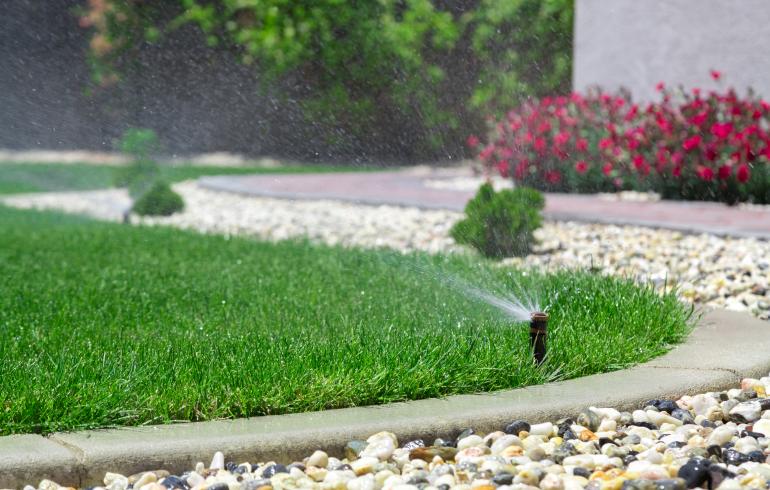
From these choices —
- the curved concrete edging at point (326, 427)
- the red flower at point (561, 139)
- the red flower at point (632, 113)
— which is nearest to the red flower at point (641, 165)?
the red flower at point (632, 113)

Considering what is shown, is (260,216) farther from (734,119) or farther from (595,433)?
(595,433)

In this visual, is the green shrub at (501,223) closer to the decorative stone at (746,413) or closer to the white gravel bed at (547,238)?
the white gravel bed at (547,238)

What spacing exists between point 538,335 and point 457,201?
6.78 metres

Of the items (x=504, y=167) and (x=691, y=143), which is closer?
(x=691, y=143)

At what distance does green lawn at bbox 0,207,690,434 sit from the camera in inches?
115

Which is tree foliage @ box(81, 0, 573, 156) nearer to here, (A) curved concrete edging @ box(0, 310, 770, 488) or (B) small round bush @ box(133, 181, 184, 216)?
(B) small round bush @ box(133, 181, 184, 216)

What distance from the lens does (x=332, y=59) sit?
1858 cm

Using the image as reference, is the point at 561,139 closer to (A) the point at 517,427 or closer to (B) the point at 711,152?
(B) the point at 711,152

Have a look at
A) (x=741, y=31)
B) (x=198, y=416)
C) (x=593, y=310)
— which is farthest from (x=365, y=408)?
(x=741, y=31)

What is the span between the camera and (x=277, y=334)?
12.5ft

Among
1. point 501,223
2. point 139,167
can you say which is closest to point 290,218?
point 139,167

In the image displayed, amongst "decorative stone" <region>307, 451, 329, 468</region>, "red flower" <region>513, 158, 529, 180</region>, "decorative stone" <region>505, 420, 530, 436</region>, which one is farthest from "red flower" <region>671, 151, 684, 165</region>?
"decorative stone" <region>307, 451, 329, 468</region>

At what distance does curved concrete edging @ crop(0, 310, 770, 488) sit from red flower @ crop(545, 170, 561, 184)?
25.3ft

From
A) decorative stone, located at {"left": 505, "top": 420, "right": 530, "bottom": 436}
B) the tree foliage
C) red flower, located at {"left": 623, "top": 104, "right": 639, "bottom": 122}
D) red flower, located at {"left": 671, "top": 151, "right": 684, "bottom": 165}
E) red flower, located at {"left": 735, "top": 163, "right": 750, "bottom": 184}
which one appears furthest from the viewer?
the tree foliage
